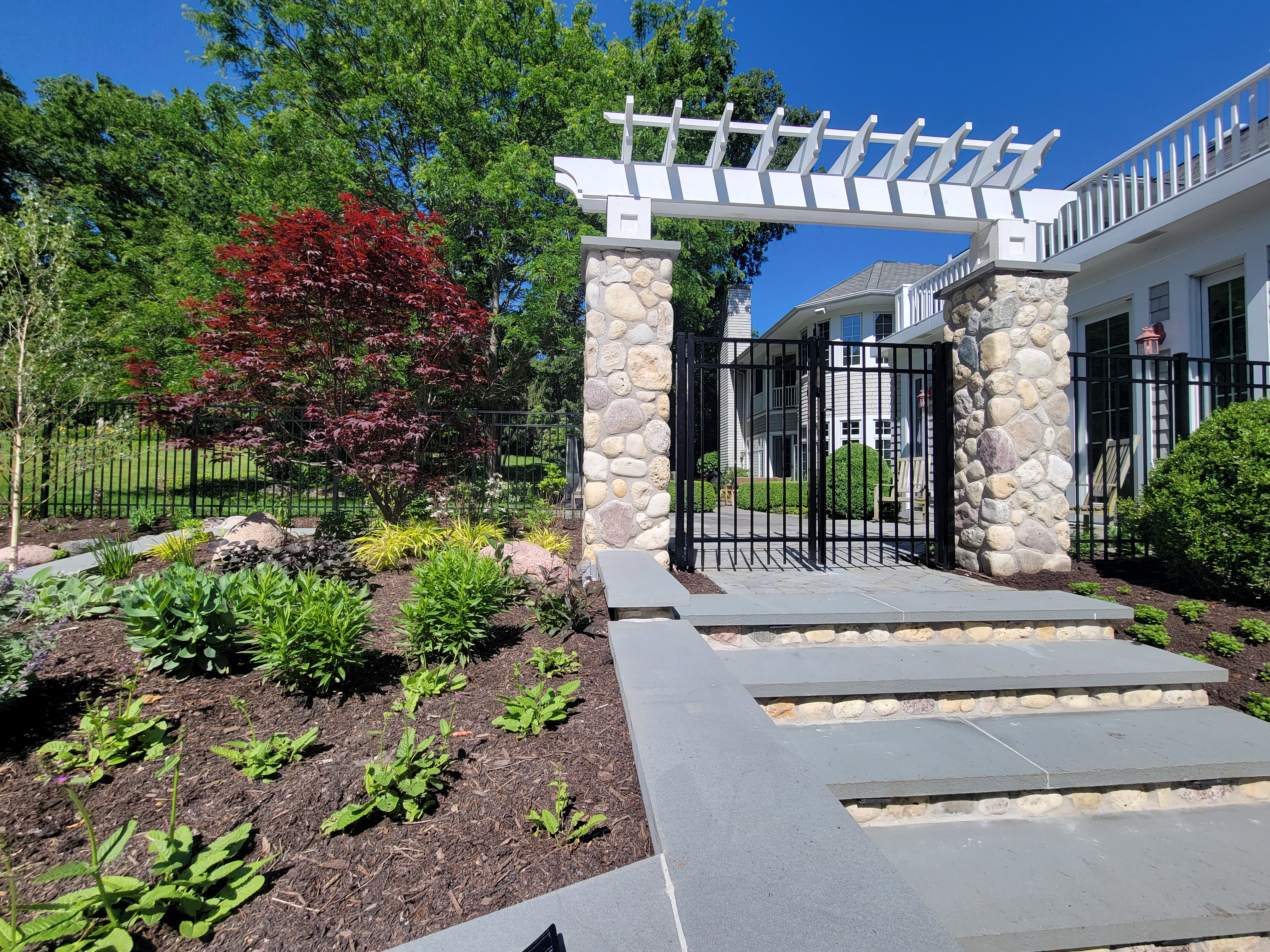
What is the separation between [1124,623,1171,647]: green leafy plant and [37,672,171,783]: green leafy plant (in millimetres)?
5109

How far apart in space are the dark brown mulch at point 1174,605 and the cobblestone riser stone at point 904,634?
331 millimetres

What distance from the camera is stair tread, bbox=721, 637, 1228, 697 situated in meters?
2.73

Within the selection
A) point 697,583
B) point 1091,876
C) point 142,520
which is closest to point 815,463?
point 697,583

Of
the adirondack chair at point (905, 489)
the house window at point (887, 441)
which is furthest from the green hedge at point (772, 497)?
the house window at point (887, 441)

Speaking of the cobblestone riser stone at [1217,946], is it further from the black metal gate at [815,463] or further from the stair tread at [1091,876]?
the black metal gate at [815,463]

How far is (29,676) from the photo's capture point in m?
2.28

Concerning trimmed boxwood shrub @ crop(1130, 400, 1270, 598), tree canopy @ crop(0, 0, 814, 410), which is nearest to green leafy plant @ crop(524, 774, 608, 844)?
trimmed boxwood shrub @ crop(1130, 400, 1270, 598)

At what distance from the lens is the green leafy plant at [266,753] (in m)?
1.85

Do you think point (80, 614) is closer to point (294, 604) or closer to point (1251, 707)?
point (294, 604)

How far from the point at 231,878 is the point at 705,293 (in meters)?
13.5

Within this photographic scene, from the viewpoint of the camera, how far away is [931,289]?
11461mm

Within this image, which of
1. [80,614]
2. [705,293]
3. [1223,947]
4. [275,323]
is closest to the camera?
[1223,947]

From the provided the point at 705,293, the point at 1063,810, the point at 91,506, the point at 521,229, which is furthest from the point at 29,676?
the point at 705,293

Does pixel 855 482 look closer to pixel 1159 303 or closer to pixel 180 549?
pixel 1159 303
